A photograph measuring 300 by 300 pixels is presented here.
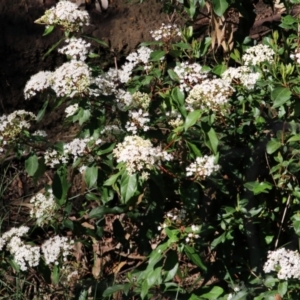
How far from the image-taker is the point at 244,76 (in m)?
3.16

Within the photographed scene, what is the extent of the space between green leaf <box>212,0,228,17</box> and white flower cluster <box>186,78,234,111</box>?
41 centimetres

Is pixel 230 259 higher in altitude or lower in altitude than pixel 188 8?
lower

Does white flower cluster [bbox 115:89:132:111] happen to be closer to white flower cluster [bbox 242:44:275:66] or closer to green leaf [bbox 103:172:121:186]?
green leaf [bbox 103:172:121:186]

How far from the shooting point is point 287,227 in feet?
11.8

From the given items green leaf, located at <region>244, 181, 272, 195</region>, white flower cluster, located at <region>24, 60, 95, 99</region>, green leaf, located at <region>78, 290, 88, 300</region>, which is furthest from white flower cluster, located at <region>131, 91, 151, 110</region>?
green leaf, located at <region>78, 290, 88, 300</region>

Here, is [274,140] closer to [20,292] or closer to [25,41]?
[20,292]

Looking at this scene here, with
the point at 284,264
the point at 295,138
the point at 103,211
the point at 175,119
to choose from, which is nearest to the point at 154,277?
the point at 103,211

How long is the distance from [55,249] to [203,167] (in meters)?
0.85

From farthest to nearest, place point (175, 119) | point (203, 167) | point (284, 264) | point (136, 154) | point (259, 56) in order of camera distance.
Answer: point (175, 119) → point (259, 56) → point (203, 167) → point (284, 264) → point (136, 154)

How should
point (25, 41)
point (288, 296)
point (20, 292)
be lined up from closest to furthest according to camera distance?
point (288, 296) < point (20, 292) < point (25, 41)

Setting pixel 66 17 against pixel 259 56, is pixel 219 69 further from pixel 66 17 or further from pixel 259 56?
pixel 66 17

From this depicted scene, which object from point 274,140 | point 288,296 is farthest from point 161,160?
point 288,296

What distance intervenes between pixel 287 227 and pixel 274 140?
1.65 feet

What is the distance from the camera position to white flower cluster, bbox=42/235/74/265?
351 centimetres
